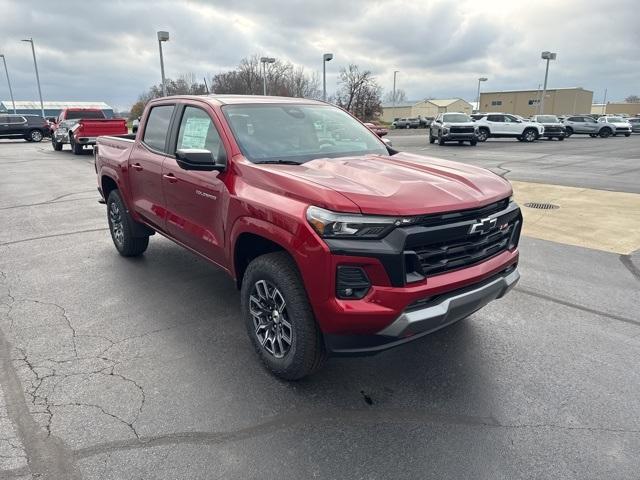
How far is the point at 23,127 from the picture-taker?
30.2 metres

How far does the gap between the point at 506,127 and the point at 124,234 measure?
29.8 meters

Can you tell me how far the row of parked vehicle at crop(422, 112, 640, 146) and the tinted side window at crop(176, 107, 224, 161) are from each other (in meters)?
23.4

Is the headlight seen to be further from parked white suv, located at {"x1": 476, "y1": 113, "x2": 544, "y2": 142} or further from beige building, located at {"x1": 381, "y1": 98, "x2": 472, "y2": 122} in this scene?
beige building, located at {"x1": 381, "y1": 98, "x2": 472, "y2": 122}

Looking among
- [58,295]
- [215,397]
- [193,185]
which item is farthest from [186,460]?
[58,295]

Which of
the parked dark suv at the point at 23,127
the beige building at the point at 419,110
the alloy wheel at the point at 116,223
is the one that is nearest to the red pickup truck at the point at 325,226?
the alloy wheel at the point at 116,223

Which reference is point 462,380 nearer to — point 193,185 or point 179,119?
point 193,185

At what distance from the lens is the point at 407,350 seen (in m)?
3.69

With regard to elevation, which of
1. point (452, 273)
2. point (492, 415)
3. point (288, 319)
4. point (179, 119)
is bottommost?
point (492, 415)

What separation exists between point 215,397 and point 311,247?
1241mm

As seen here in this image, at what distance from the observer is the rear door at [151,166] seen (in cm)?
461

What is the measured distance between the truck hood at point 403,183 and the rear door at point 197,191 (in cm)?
65

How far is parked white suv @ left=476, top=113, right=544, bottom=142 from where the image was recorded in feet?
100

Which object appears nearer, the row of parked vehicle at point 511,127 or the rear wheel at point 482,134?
the row of parked vehicle at point 511,127

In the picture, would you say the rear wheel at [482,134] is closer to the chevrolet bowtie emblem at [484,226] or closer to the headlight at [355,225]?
the chevrolet bowtie emblem at [484,226]
